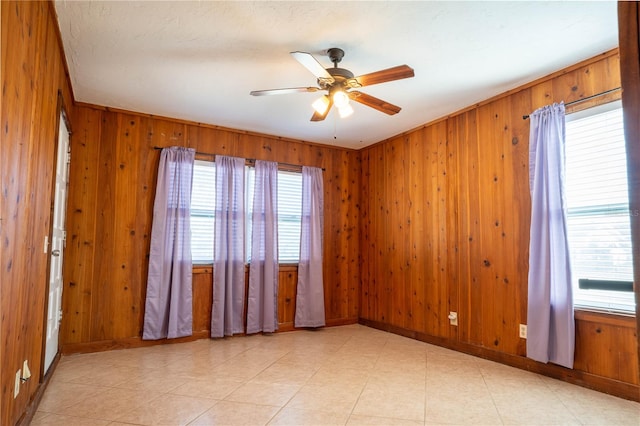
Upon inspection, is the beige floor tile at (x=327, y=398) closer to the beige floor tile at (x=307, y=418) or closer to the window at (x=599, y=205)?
the beige floor tile at (x=307, y=418)

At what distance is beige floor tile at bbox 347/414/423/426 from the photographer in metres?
2.25

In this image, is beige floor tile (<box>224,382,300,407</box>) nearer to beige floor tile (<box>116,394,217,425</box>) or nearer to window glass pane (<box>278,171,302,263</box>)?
beige floor tile (<box>116,394,217,425</box>)

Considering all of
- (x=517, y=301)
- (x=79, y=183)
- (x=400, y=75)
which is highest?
(x=400, y=75)

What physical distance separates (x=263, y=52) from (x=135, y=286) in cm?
282

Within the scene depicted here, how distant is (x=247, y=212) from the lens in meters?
4.60

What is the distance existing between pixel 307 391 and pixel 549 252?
2210mm

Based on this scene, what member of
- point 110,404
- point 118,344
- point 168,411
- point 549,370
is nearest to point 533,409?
point 549,370

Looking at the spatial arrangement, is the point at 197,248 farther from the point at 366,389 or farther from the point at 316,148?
the point at 366,389

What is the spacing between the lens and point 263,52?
9.18 feet

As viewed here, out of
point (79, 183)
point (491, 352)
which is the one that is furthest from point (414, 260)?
point (79, 183)

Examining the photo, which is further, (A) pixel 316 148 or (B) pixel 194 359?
(A) pixel 316 148

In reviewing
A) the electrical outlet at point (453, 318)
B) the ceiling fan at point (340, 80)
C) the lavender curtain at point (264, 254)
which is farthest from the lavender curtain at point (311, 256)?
the ceiling fan at point (340, 80)

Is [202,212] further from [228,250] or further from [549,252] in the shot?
[549,252]

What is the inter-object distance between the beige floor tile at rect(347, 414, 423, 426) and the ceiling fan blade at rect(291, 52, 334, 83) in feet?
7.47
